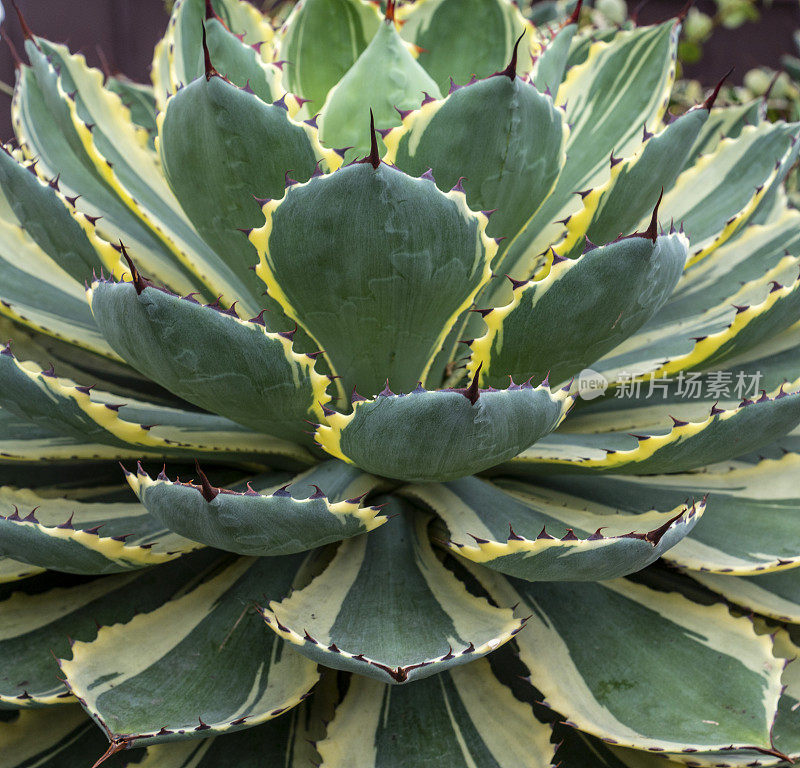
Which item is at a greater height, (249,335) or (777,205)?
(777,205)

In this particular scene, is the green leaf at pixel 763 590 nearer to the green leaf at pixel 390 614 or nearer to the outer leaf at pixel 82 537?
the green leaf at pixel 390 614

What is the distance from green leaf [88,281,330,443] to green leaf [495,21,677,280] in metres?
0.29

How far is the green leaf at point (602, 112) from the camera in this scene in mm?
811

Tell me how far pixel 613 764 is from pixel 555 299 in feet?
1.16

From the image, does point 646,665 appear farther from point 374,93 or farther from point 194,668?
point 374,93

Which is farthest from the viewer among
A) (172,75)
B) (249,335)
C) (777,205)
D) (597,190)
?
(777,205)

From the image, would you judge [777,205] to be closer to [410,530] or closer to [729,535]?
[729,535]

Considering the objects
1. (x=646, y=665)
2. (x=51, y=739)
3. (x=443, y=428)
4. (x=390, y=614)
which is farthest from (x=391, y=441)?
(x=51, y=739)

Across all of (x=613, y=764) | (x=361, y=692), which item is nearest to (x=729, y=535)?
(x=613, y=764)

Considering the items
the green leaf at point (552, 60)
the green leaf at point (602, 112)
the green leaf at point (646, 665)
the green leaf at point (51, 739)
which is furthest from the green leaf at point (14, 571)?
the green leaf at point (552, 60)

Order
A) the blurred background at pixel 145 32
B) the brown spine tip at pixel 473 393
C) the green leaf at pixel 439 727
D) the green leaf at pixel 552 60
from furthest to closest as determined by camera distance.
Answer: the blurred background at pixel 145 32, the green leaf at pixel 552 60, the green leaf at pixel 439 727, the brown spine tip at pixel 473 393

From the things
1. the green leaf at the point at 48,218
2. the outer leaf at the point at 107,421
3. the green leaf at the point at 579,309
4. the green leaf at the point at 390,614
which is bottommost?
the green leaf at the point at 390,614

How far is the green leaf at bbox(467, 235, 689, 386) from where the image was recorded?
545 mm

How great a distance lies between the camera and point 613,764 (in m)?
0.63
